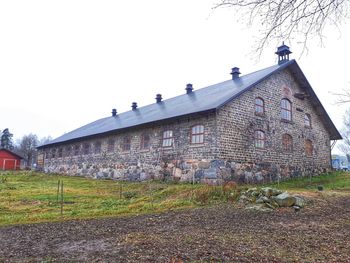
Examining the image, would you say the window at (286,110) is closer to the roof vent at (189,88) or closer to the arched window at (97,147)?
the roof vent at (189,88)

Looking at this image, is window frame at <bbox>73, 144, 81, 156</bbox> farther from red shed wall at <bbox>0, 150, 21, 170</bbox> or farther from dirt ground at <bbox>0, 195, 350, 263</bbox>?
dirt ground at <bbox>0, 195, 350, 263</bbox>

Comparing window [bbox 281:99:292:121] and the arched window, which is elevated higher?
window [bbox 281:99:292:121]

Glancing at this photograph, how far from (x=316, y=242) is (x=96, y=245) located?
15.0ft

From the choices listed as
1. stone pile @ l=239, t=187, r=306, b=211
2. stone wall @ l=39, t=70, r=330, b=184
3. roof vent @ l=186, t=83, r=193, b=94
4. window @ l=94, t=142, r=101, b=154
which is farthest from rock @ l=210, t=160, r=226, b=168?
window @ l=94, t=142, r=101, b=154

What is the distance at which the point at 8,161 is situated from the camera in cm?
4653

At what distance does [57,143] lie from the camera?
33.6 meters

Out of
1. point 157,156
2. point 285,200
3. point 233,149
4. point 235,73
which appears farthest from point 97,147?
point 285,200

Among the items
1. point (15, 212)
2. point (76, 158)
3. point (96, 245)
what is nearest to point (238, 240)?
point (96, 245)

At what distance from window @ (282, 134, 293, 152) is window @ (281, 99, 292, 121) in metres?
1.22

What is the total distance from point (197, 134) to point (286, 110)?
7.70m

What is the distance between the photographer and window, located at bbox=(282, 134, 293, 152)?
21.9m

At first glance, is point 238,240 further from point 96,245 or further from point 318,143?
point 318,143

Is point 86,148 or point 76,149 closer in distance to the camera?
point 86,148

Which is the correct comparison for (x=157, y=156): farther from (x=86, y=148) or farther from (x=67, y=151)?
(x=67, y=151)
